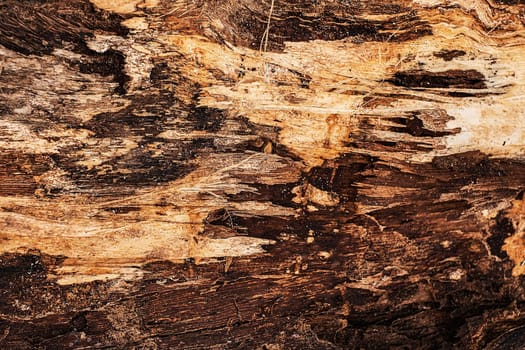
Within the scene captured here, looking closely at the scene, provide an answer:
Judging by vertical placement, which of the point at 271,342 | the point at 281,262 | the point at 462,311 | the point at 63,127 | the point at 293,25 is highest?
the point at 293,25

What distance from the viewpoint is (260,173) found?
2.33m

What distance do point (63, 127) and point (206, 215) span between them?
0.71 metres

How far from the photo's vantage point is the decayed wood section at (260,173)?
210cm

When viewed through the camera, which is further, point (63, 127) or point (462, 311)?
point (462, 311)

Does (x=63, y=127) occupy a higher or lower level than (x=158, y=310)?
higher

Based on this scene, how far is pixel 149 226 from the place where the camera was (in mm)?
2268

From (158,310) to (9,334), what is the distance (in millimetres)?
642

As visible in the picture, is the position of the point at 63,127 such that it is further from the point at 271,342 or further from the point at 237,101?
the point at 271,342

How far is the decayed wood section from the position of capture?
2.10m

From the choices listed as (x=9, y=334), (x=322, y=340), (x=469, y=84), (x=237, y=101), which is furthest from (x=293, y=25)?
(x=9, y=334)

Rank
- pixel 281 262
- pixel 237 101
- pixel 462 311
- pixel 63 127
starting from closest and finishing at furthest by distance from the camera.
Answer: pixel 63 127
pixel 237 101
pixel 281 262
pixel 462 311

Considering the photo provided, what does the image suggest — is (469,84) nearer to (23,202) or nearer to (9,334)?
(23,202)

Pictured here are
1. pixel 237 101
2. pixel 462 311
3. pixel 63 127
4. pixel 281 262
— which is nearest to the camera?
pixel 63 127

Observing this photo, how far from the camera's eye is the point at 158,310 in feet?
7.73
